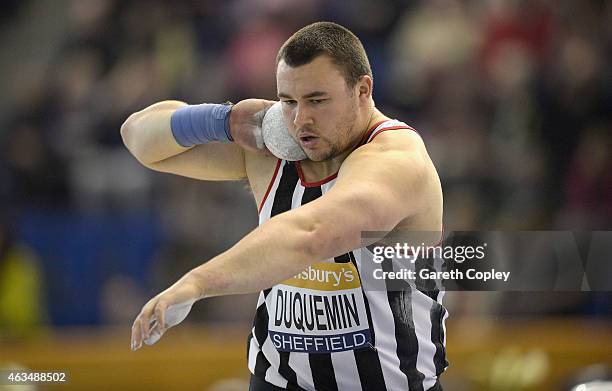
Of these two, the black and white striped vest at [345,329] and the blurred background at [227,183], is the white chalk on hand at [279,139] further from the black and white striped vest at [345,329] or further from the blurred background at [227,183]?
the blurred background at [227,183]

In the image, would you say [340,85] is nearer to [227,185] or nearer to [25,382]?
[25,382]

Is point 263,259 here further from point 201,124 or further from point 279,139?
point 201,124

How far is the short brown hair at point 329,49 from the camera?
4234 mm

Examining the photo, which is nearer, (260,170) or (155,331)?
(155,331)

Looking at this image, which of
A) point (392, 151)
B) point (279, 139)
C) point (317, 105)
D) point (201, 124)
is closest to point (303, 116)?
point (317, 105)

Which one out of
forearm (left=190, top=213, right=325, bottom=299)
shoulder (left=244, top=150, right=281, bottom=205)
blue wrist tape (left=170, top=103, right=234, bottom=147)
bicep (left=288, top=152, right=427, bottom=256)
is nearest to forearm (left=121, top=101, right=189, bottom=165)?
blue wrist tape (left=170, top=103, right=234, bottom=147)

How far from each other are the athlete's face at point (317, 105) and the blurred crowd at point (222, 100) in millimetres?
4244

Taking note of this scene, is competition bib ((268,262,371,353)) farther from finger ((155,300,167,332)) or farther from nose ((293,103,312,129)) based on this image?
finger ((155,300,167,332))

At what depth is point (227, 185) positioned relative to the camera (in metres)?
8.83

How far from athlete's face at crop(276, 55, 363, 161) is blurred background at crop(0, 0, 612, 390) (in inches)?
140

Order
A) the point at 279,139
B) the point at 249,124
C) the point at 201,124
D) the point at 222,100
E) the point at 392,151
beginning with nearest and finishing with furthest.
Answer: the point at 392,151 < the point at 279,139 < the point at 249,124 < the point at 201,124 < the point at 222,100

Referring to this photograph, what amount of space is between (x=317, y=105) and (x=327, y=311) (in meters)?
0.91

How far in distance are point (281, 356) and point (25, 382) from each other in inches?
116

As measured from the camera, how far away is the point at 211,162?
16.2ft
